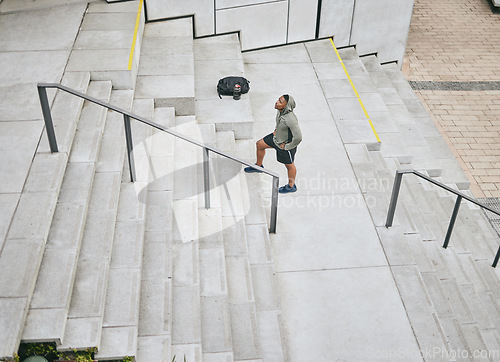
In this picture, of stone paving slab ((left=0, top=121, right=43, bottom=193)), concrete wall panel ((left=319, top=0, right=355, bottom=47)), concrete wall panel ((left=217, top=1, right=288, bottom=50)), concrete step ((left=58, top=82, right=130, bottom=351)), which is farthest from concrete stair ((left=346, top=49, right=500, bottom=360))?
stone paving slab ((left=0, top=121, right=43, bottom=193))

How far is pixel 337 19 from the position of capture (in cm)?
1046

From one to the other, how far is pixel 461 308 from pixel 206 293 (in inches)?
112

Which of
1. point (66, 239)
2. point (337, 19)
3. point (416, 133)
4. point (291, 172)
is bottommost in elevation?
point (416, 133)

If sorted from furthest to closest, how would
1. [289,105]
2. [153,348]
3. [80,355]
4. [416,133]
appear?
[416,133]
[289,105]
[153,348]
[80,355]

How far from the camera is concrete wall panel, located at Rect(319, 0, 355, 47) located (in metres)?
10.2

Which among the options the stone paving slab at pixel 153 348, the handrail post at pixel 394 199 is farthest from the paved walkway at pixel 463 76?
the stone paving slab at pixel 153 348

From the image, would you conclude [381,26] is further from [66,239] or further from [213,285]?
[66,239]

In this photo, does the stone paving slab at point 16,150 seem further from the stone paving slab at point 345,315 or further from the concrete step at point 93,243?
the stone paving slab at point 345,315

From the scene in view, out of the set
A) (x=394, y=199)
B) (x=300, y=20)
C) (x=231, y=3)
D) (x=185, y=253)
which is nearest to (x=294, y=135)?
(x=394, y=199)

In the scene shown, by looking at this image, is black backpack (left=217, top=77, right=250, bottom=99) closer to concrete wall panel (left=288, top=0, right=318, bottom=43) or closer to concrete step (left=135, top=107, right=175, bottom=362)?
concrete step (left=135, top=107, right=175, bottom=362)

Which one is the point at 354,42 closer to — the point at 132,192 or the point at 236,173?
the point at 236,173

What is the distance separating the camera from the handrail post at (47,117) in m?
5.29

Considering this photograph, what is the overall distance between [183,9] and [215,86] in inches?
65.6

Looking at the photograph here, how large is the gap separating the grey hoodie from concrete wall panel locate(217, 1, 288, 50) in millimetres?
3632
